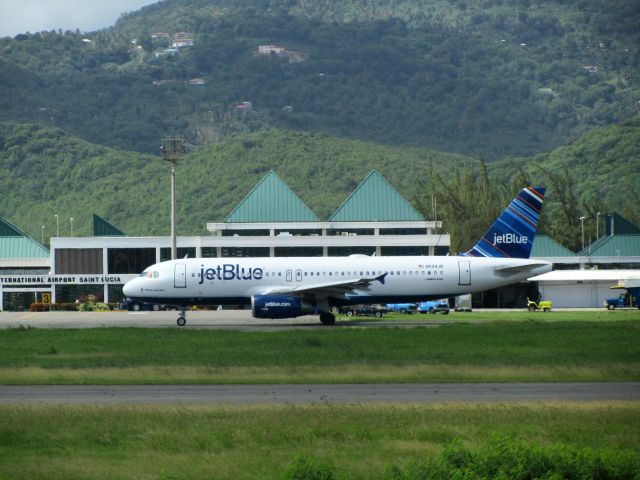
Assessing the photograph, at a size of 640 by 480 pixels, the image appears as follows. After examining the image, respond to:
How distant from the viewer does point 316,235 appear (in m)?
100

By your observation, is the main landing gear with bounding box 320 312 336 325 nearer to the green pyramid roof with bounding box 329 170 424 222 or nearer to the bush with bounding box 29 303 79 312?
the bush with bounding box 29 303 79 312

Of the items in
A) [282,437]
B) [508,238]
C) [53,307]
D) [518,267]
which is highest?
[508,238]

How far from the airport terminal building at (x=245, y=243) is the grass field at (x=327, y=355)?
136ft

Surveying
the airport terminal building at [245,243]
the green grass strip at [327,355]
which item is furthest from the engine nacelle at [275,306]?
the airport terminal building at [245,243]

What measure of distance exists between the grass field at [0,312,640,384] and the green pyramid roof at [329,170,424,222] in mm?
49119

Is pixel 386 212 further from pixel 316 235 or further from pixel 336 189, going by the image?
pixel 336 189

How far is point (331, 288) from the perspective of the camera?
2368 inches

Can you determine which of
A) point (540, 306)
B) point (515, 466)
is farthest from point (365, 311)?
point (515, 466)

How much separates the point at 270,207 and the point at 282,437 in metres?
→ 81.0

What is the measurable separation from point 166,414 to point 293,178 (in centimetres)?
16965

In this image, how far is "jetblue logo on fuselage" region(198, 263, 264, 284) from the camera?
62312 mm

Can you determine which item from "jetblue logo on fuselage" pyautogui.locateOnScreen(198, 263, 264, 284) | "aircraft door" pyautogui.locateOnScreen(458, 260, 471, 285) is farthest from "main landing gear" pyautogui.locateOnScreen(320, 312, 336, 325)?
"aircraft door" pyautogui.locateOnScreen(458, 260, 471, 285)

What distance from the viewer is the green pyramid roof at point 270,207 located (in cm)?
10256

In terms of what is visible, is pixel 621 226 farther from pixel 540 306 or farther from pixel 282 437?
pixel 282 437
